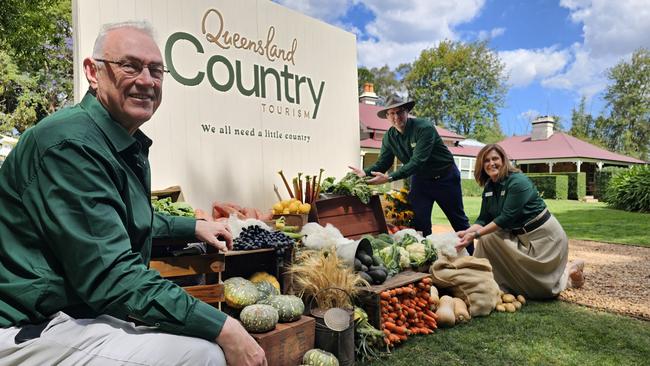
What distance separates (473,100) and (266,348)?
43.9m

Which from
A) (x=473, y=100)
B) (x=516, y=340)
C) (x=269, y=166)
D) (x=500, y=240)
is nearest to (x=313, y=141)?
(x=269, y=166)

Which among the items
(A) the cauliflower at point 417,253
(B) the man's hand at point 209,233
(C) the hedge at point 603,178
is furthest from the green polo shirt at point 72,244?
(C) the hedge at point 603,178

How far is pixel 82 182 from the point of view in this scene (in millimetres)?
1263

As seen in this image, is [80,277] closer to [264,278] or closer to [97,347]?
[97,347]

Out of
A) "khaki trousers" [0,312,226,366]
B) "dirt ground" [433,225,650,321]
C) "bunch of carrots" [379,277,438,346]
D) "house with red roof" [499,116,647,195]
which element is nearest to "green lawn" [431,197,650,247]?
"dirt ground" [433,225,650,321]

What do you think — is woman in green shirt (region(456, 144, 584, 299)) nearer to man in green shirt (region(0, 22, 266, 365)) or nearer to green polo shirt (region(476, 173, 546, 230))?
green polo shirt (region(476, 173, 546, 230))

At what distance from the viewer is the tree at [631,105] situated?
1704 inches

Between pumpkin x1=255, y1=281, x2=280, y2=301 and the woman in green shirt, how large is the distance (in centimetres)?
232

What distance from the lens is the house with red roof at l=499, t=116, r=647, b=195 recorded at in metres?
29.3

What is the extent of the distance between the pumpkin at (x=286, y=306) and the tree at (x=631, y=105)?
52.8 m

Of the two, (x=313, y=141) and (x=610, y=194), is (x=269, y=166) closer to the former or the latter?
(x=313, y=141)

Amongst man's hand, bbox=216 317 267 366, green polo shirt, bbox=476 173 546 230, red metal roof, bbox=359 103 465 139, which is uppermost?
red metal roof, bbox=359 103 465 139

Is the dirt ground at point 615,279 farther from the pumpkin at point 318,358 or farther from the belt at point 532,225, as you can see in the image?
the pumpkin at point 318,358

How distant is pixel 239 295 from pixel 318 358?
0.60 metres
